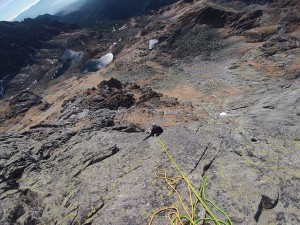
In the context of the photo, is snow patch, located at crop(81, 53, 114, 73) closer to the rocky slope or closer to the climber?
the rocky slope

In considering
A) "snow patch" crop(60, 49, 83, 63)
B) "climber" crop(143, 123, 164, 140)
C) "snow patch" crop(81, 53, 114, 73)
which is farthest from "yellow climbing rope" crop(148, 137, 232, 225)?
"snow patch" crop(60, 49, 83, 63)

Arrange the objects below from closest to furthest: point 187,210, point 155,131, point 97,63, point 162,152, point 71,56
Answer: point 187,210 → point 162,152 → point 155,131 → point 97,63 → point 71,56

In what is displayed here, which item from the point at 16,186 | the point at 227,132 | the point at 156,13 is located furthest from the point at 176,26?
the point at 156,13

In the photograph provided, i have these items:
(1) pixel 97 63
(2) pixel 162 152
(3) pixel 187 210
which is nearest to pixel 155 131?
(2) pixel 162 152

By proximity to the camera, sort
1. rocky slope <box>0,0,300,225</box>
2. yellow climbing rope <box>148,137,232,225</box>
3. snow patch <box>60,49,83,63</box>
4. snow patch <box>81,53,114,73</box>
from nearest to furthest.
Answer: yellow climbing rope <box>148,137,232,225</box>, rocky slope <box>0,0,300,225</box>, snow patch <box>81,53,114,73</box>, snow patch <box>60,49,83,63</box>

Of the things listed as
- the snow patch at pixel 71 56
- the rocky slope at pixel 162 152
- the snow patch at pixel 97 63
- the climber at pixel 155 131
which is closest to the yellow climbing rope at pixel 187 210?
the rocky slope at pixel 162 152

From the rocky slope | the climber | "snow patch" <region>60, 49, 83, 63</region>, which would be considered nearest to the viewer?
the rocky slope

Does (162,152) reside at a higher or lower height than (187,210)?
lower

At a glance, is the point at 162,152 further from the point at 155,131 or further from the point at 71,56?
the point at 71,56

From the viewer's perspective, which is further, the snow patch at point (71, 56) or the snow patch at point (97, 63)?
the snow patch at point (71, 56)

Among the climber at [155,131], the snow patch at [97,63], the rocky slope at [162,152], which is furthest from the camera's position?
the snow patch at [97,63]

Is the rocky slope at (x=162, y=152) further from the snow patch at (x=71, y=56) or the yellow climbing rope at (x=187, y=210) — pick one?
the snow patch at (x=71, y=56)
